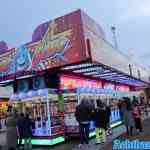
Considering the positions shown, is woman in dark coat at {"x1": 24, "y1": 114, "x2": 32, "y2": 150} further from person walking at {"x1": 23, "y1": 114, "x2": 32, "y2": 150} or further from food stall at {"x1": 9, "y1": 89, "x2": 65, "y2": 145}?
food stall at {"x1": 9, "y1": 89, "x2": 65, "y2": 145}

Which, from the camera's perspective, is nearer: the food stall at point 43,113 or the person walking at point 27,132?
the person walking at point 27,132

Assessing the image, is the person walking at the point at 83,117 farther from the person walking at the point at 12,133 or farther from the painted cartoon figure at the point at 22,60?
the painted cartoon figure at the point at 22,60

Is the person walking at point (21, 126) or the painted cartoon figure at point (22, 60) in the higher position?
the painted cartoon figure at point (22, 60)

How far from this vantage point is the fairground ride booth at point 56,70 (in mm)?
12422

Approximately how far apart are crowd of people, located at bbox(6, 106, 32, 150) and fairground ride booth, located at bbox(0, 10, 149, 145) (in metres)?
1.13

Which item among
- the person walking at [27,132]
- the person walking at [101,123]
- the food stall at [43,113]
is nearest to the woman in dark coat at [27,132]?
the person walking at [27,132]

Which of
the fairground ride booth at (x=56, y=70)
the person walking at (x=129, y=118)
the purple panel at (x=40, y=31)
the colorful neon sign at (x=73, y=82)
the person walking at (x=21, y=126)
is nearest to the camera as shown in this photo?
the person walking at (x=21, y=126)

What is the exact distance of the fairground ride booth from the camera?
12.4m

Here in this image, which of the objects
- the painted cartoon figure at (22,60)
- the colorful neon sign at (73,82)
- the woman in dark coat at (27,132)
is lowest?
the woman in dark coat at (27,132)

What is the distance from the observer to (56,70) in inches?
577

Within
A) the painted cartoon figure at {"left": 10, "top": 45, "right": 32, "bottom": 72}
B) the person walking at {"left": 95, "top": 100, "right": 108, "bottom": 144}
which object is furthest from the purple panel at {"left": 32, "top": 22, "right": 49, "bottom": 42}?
the person walking at {"left": 95, "top": 100, "right": 108, "bottom": 144}

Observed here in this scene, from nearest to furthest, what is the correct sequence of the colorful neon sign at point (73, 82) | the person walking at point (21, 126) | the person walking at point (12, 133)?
1. the person walking at point (12, 133)
2. the person walking at point (21, 126)
3. the colorful neon sign at point (73, 82)

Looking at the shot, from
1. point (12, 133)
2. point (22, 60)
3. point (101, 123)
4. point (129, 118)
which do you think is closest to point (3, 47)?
point (22, 60)

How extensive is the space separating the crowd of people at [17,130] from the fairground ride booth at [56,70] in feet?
3.71
